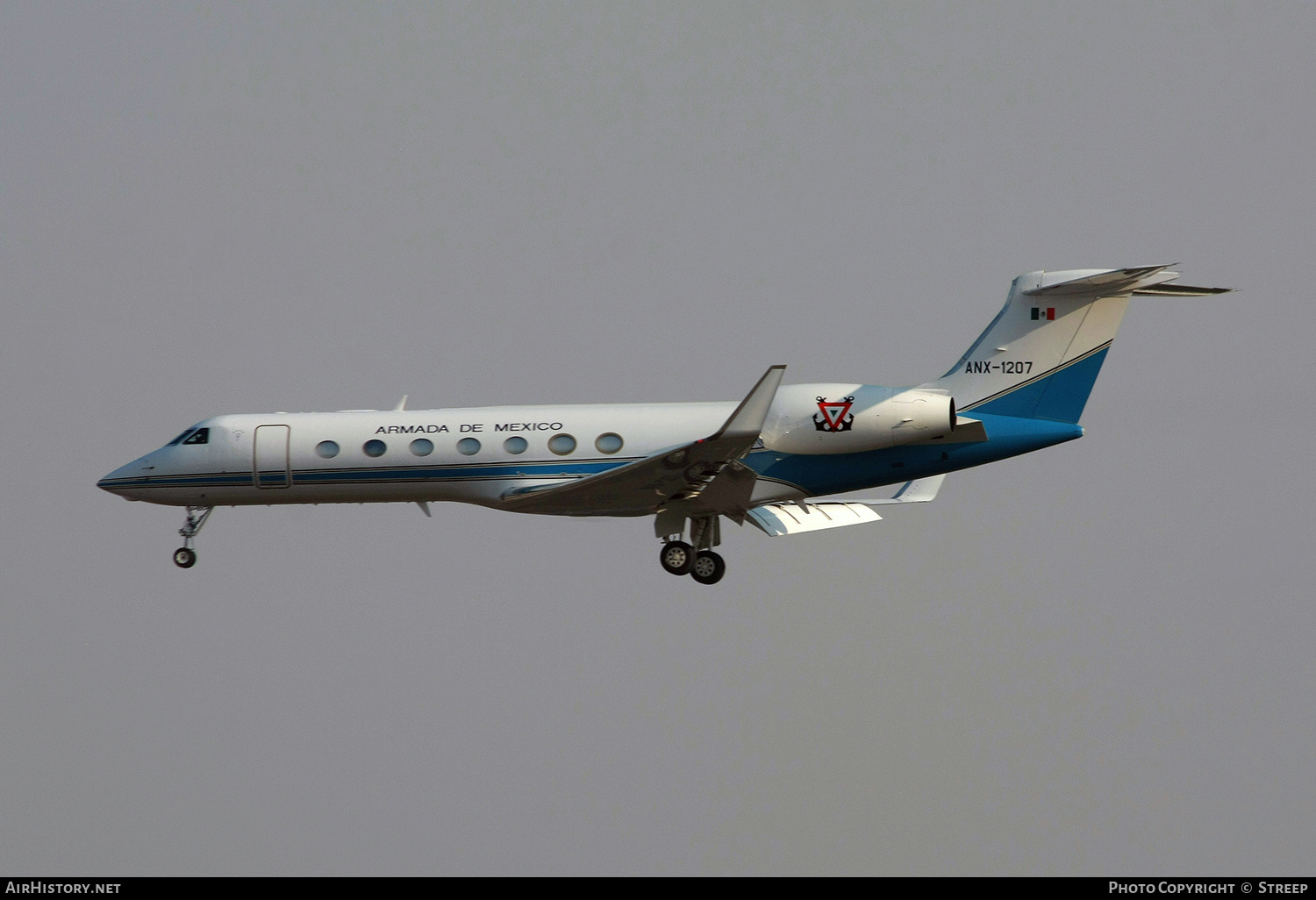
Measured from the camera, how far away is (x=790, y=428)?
22.9 metres

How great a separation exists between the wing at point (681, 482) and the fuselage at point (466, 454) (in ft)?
1.57

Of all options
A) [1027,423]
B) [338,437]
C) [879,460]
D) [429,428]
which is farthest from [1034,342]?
[338,437]

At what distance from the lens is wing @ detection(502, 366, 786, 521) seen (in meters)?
20.7

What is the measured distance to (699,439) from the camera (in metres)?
22.0

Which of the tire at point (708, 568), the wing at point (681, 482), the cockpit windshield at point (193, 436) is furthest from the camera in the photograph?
the cockpit windshield at point (193, 436)

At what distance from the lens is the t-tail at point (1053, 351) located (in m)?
23.5

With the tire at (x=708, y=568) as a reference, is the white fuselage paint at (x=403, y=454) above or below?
above

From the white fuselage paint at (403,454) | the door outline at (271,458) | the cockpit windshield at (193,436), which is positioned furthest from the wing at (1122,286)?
the cockpit windshield at (193,436)

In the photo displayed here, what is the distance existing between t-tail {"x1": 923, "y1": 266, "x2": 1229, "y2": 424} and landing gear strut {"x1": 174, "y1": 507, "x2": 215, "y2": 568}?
12705mm

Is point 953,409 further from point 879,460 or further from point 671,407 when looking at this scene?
point 671,407

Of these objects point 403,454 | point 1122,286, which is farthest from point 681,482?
point 1122,286

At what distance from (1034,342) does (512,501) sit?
8519mm

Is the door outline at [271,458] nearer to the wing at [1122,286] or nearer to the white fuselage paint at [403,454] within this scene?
the white fuselage paint at [403,454]

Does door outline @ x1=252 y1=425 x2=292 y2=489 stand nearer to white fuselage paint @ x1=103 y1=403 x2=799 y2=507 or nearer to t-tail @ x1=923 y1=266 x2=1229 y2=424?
white fuselage paint @ x1=103 y1=403 x2=799 y2=507
